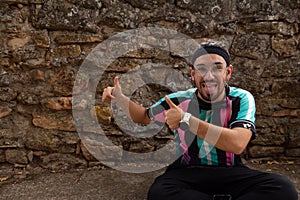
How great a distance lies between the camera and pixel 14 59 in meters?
2.48

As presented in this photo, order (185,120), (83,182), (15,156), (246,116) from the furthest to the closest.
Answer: (15,156)
(83,182)
(246,116)
(185,120)

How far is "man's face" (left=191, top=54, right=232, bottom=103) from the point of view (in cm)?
192

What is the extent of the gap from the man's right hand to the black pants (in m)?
0.56

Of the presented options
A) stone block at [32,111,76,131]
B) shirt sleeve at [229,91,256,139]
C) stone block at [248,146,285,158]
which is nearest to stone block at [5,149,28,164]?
stone block at [32,111,76,131]

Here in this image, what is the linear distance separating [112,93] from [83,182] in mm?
716

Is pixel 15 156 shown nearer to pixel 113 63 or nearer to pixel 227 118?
pixel 113 63

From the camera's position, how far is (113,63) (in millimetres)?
2564

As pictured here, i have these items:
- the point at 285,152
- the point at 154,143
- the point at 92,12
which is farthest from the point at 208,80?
the point at 285,152

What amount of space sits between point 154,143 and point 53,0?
1325 millimetres

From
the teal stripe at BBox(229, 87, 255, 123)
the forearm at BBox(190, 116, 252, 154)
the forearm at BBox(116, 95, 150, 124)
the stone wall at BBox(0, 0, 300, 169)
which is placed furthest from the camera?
the stone wall at BBox(0, 0, 300, 169)

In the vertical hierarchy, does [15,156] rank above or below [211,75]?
below

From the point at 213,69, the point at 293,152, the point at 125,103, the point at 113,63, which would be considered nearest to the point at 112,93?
the point at 125,103

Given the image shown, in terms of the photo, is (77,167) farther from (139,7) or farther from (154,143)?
(139,7)

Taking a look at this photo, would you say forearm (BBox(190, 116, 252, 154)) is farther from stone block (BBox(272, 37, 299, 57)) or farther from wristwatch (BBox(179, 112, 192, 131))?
stone block (BBox(272, 37, 299, 57))
